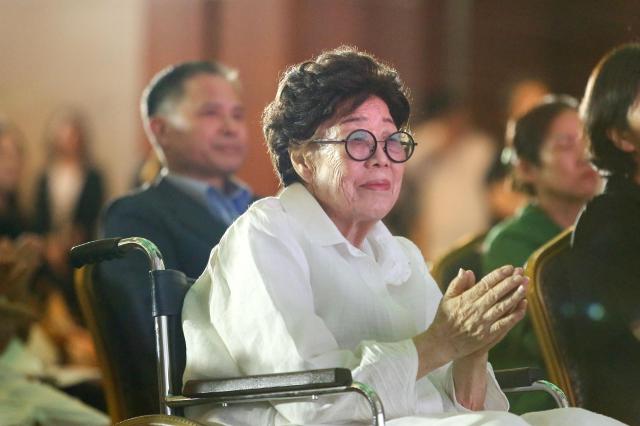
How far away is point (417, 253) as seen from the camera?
7.61 ft

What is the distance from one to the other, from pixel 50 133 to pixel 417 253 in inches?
204

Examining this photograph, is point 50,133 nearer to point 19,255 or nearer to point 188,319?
point 19,255

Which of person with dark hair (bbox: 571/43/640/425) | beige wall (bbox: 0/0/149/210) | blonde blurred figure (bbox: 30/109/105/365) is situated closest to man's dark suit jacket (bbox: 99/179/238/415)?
person with dark hair (bbox: 571/43/640/425)

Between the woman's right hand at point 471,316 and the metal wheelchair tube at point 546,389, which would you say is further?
the metal wheelchair tube at point 546,389

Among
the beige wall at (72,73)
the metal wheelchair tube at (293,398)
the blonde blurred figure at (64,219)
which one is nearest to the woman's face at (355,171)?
the metal wheelchair tube at (293,398)

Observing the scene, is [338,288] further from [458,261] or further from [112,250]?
[458,261]

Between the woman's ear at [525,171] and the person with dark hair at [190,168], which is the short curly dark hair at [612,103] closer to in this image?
the woman's ear at [525,171]

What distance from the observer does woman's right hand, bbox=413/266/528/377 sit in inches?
76.4

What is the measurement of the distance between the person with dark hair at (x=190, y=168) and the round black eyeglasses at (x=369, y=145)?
0.76 metres

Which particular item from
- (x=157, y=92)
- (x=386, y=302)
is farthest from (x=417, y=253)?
(x=157, y=92)

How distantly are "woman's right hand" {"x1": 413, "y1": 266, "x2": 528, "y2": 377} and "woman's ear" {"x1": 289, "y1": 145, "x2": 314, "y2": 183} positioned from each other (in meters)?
0.34

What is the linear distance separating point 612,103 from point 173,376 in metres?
1.02

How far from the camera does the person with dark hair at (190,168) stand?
9.56 feet

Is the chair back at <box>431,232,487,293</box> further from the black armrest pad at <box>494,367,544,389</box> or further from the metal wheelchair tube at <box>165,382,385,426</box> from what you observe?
the metal wheelchair tube at <box>165,382,385,426</box>
